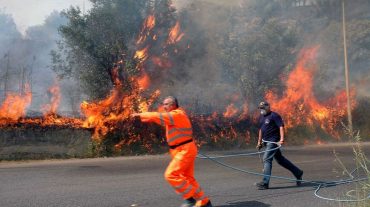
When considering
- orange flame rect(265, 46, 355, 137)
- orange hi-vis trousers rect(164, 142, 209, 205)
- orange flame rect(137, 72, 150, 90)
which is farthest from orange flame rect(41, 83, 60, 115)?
orange flame rect(265, 46, 355, 137)

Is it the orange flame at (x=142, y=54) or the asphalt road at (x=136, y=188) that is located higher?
the orange flame at (x=142, y=54)

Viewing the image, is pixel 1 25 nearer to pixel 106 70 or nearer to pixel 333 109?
pixel 106 70

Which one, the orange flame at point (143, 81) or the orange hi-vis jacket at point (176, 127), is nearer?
the orange hi-vis jacket at point (176, 127)

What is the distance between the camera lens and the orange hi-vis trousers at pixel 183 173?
20.7 feet

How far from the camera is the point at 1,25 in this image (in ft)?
128

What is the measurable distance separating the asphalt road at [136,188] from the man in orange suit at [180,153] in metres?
0.72

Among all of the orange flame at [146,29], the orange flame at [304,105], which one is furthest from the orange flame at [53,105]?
the orange flame at [304,105]

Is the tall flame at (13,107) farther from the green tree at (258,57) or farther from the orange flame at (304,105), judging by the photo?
the green tree at (258,57)

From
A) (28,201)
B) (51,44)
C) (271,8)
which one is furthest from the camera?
(51,44)

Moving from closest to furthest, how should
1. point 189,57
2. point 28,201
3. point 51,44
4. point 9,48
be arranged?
point 28,201, point 189,57, point 9,48, point 51,44

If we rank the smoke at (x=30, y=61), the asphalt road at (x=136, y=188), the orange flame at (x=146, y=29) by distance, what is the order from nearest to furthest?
the asphalt road at (x=136, y=188) → the orange flame at (x=146, y=29) → the smoke at (x=30, y=61)

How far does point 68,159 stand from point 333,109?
657 inches

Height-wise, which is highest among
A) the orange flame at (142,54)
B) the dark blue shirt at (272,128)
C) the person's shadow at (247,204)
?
the orange flame at (142,54)

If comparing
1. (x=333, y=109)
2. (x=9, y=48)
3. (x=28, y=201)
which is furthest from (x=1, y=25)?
(x=28, y=201)
